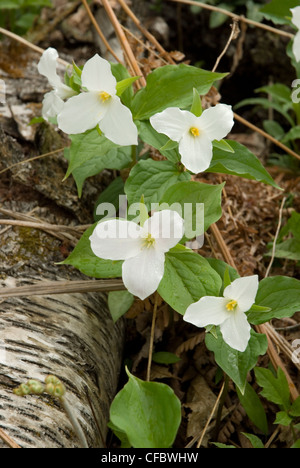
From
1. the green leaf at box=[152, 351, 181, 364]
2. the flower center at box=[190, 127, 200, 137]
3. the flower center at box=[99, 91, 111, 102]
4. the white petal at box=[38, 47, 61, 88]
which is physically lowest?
the green leaf at box=[152, 351, 181, 364]

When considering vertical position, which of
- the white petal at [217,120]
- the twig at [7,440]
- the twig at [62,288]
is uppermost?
the white petal at [217,120]

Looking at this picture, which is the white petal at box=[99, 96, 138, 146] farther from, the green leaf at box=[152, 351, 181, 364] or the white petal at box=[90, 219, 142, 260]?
the green leaf at box=[152, 351, 181, 364]

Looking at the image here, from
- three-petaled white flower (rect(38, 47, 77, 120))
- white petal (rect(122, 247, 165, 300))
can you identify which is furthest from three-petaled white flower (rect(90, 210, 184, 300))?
three-petaled white flower (rect(38, 47, 77, 120))

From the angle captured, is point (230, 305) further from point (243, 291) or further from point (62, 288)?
point (62, 288)

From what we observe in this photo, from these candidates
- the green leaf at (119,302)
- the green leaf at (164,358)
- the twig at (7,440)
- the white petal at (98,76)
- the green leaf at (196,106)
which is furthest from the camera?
the green leaf at (164,358)

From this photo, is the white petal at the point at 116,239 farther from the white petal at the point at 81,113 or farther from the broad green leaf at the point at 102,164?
the broad green leaf at the point at 102,164

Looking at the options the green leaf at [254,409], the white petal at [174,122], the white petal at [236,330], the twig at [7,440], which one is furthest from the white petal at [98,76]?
the green leaf at [254,409]

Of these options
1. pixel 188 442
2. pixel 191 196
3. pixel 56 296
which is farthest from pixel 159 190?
pixel 188 442
